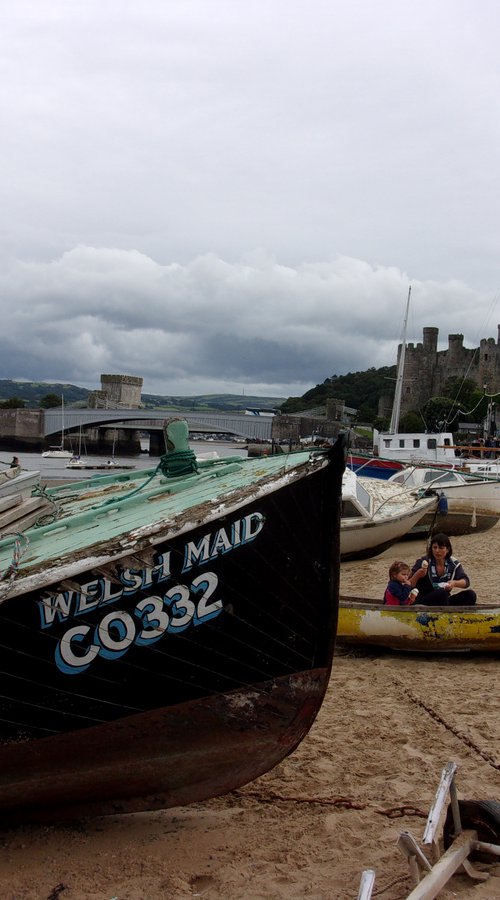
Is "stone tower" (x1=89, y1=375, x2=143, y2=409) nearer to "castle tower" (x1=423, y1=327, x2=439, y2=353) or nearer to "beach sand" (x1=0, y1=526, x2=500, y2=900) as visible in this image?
"castle tower" (x1=423, y1=327, x2=439, y2=353)

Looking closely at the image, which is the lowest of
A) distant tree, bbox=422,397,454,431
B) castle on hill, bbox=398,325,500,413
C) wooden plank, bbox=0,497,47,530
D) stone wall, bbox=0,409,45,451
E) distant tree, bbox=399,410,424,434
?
stone wall, bbox=0,409,45,451

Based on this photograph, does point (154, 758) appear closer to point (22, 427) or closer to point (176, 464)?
point (176, 464)

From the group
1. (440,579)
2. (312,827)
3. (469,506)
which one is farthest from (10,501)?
(469,506)

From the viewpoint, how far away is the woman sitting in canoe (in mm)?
8461

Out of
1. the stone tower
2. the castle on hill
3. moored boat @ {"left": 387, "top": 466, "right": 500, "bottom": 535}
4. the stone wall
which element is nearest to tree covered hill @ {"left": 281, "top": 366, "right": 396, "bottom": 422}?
the castle on hill

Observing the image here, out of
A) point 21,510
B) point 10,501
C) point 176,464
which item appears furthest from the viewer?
point 10,501

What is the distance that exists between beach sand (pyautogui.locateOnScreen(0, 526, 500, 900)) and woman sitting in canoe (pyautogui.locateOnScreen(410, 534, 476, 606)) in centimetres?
146

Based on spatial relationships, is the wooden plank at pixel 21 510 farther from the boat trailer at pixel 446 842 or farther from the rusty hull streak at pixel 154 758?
the boat trailer at pixel 446 842

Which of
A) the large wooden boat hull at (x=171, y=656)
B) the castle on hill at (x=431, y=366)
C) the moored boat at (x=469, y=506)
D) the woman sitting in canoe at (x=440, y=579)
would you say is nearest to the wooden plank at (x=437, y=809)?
the large wooden boat hull at (x=171, y=656)

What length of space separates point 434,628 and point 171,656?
169 inches

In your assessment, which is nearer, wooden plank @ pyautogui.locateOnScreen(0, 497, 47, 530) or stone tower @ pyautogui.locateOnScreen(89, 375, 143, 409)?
wooden plank @ pyautogui.locateOnScreen(0, 497, 47, 530)

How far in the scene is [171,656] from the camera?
4852mm

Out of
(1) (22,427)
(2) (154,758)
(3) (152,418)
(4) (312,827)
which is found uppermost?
(3) (152,418)

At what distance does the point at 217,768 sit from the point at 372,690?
2865 mm
